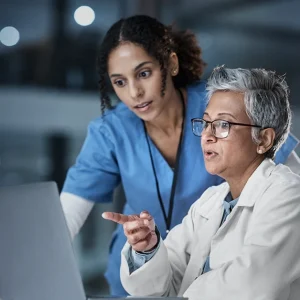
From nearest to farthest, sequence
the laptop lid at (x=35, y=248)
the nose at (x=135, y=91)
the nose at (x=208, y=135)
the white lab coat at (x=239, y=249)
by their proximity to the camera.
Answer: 1. the laptop lid at (x=35, y=248)
2. the white lab coat at (x=239, y=249)
3. the nose at (x=208, y=135)
4. the nose at (x=135, y=91)

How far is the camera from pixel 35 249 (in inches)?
53.7

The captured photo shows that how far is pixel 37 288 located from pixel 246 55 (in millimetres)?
2420

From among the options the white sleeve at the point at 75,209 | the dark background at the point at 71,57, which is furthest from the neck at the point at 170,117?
the dark background at the point at 71,57

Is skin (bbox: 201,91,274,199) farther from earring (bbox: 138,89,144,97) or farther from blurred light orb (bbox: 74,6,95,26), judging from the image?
blurred light orb (bbox: 74,6,95,26)

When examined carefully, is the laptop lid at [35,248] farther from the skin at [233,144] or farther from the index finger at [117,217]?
the skin at [233,144]

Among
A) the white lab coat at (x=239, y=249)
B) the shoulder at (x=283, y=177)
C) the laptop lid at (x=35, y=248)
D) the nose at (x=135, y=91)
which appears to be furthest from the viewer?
the nose at (x=135, y=91)

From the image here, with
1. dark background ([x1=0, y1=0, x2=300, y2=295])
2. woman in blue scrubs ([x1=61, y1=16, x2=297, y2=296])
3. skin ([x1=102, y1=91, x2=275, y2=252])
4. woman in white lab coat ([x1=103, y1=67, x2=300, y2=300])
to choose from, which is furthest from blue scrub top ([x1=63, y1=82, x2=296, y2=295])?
dark background ([x1=0, y1=0, x2=300, y2=295])

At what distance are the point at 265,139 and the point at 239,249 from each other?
294 millimetres

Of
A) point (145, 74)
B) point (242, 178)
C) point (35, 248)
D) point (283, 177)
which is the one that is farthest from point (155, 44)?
point (35, 248)

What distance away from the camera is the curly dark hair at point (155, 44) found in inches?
83.6

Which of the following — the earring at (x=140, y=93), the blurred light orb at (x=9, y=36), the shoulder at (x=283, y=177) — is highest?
the blurred light orb at (x=9, y=36)

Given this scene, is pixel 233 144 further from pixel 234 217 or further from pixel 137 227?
pixel 137 227

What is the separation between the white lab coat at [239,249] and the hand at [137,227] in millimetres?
63

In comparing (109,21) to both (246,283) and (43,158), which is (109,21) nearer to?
(43,158)
